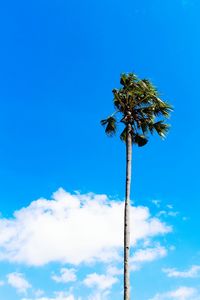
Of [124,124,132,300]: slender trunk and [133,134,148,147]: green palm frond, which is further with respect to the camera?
[133,134,148,147]: green palm frond

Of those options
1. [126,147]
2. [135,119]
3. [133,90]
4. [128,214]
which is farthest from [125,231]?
[133,90]

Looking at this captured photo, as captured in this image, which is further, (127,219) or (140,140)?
(140,140)

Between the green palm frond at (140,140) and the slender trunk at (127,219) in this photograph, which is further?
the green palm frond at (140,140)

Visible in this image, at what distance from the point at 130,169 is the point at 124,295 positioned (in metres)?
7.13

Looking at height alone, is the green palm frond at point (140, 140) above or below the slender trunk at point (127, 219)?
above

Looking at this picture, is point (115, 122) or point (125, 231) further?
point (115, 122)

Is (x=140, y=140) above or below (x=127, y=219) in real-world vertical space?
above

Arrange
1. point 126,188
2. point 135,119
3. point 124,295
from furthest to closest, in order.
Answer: point 135,119, point 126,188, point 124,295

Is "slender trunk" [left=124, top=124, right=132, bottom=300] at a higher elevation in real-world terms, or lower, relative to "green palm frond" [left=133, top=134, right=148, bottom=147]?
lower

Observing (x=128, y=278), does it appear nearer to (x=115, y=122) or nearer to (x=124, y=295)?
(x=124, y=295)

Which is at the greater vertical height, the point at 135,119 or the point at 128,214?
the point at 135,119

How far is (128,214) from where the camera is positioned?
81.5ft

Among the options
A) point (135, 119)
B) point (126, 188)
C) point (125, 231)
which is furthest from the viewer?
point (135, 119)

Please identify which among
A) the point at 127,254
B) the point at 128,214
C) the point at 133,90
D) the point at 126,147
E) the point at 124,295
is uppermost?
the point at 133,90
